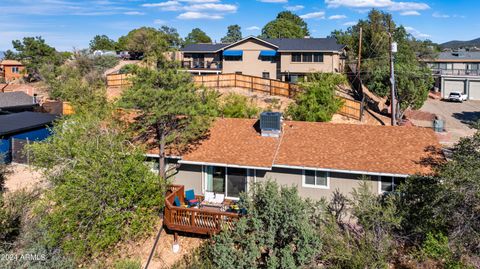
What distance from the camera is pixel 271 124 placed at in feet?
63.3

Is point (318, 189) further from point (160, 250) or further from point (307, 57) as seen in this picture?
point (307, 57)

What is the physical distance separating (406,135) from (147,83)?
12.9 metres

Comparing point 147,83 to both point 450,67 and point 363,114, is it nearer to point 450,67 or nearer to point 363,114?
point 363,114

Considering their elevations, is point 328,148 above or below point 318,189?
above

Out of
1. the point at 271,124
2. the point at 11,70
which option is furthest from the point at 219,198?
the point at 11,70

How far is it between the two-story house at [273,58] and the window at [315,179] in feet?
96.5

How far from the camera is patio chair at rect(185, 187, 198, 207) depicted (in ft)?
58.4

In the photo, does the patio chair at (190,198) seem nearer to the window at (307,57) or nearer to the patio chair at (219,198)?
the patio chair at (219,198)

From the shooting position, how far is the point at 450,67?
61688 millimetres

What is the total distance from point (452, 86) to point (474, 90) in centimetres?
296

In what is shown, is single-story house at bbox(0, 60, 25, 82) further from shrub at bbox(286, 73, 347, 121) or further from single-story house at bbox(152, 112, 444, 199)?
single-story house at bbox(152, 112, 444, 199)

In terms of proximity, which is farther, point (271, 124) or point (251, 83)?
point (251, 83)

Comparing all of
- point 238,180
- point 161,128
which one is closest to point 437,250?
point 238,180

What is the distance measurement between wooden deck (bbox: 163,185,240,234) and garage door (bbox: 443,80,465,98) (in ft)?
173
